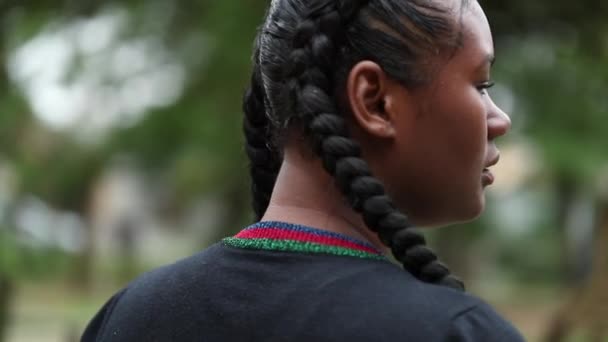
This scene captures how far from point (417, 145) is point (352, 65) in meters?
0.12

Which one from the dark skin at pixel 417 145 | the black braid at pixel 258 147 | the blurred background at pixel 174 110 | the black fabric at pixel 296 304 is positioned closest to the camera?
the black fabric at pixel 296 304

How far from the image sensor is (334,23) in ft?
3.68

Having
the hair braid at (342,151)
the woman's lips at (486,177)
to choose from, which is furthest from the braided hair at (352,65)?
the woman's lips at (486,177)

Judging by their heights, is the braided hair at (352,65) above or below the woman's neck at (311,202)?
above

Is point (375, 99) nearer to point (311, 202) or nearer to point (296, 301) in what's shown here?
point (311, 202)

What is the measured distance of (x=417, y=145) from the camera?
1123 millimetres

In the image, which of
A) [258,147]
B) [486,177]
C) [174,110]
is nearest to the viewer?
[486,177]

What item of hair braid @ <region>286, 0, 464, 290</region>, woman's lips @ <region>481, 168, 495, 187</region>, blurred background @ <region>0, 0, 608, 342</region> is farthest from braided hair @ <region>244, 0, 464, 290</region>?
blurred background @ <region>0, 0, 608, 342</region>

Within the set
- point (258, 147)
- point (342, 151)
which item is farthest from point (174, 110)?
point (342, 151)

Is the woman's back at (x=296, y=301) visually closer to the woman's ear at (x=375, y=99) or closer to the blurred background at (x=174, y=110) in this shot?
the woman's ear at (x=375, y=99)

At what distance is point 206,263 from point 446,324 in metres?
0.33

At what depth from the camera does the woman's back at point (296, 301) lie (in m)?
1.01

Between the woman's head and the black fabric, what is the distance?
0.25 ft

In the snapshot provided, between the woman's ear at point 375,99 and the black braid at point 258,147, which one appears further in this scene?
the black braid at point 258,147
